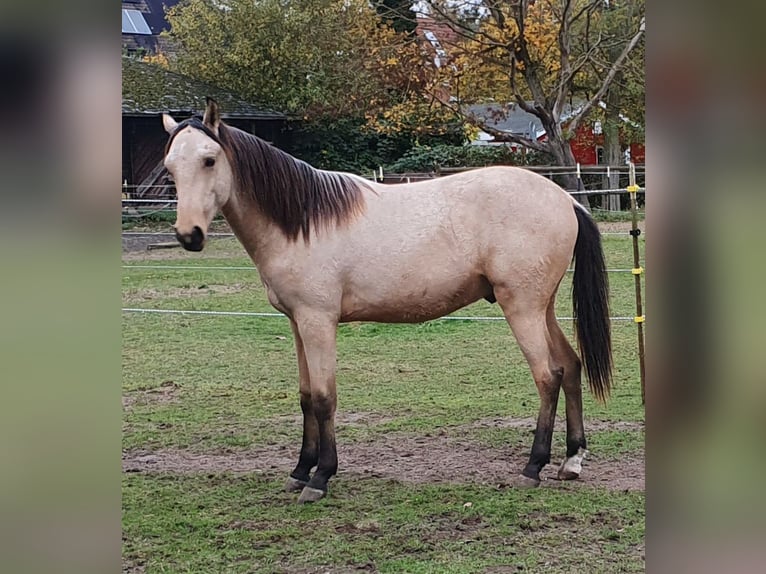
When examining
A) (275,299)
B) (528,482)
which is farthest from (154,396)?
(528,482)

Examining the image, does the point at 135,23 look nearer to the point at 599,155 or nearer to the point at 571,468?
the point at 599,155

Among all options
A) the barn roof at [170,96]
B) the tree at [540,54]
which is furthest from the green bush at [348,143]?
the tree at [540,54]

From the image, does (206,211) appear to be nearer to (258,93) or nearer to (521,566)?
(521,566)

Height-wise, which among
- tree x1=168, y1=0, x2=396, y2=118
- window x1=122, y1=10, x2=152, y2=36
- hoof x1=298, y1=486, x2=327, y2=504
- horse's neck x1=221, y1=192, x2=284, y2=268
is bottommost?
hoof x1=298, y1=486, x2=327, y2=504

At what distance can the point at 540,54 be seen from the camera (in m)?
18.6

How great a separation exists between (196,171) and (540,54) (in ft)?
55.2

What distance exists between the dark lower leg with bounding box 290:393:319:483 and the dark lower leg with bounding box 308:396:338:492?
0.12m

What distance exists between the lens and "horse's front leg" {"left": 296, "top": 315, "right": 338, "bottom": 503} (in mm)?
3738

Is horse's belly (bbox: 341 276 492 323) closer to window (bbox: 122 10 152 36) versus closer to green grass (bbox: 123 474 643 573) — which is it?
green grass (bbox: 123 474 643 573)

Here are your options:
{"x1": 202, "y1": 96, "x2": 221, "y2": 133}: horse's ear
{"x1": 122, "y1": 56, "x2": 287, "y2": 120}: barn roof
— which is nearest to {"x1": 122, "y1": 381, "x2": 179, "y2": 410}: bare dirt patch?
{"x1": 202, "y1": 96, "x2": 221, "y2": 133}: horse's ear

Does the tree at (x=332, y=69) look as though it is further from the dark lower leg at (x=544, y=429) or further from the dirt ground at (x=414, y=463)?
the dark lower leg at (x=544, y=429)

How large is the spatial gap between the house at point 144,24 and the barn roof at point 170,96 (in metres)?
8.56
